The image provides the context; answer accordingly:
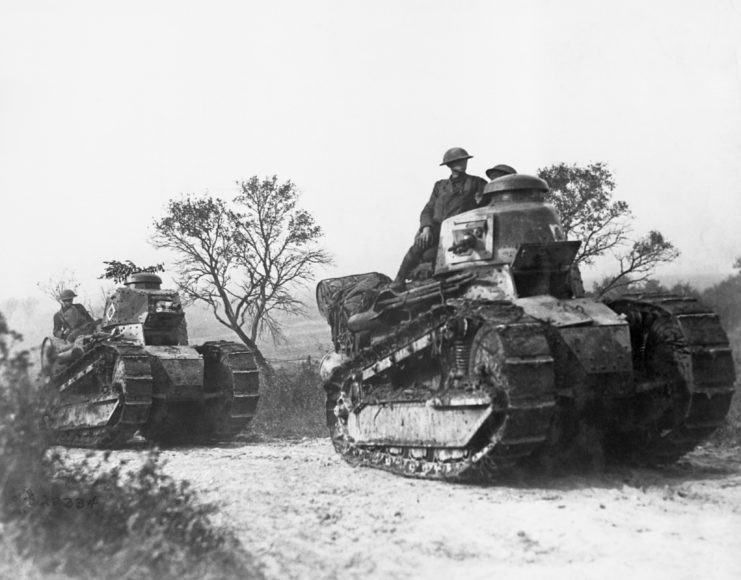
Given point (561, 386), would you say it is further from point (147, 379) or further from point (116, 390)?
point (116, 390)

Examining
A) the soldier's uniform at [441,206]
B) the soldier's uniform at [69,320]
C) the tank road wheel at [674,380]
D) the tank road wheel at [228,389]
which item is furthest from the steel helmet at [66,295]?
the tank road wheel at [674,380]

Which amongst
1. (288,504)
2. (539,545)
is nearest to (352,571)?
(539,545)

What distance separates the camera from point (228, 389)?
1496cm

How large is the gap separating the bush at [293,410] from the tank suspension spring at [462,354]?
6.45 meters

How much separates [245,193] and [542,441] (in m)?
18.1

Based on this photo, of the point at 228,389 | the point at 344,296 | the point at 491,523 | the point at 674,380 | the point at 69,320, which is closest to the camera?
the point at 491,523

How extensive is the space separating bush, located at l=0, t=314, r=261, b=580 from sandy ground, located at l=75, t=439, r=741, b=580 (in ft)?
1.56

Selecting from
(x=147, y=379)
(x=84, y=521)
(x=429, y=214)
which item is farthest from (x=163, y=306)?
(x=84, y=521)

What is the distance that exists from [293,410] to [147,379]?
16.6ft

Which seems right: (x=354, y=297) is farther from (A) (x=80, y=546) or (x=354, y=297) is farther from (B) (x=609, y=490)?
(A) (x=80, y=546)

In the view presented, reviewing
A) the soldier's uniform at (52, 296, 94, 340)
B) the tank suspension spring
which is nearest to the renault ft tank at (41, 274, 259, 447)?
the soldier's uniform at (52, 296, 94, 340)

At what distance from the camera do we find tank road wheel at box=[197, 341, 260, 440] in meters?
14.7

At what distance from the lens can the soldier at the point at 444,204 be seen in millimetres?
11727

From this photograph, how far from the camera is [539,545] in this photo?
6.52 meters
